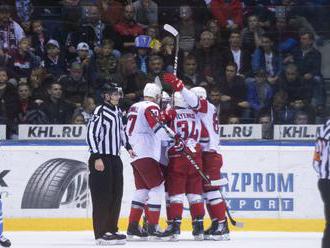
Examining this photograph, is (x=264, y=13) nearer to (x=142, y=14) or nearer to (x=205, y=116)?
(x=142, y=14)

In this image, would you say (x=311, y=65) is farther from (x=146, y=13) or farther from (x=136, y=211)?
(x=136, y=211)

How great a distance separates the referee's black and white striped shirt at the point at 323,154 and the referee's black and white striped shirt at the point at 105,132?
2.52 meters

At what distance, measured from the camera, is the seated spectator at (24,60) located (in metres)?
12.1

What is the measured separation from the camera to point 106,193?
9.34 meters

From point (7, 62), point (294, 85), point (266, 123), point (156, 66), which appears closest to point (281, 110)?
point (266, 123)

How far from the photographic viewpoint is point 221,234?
9.88 m

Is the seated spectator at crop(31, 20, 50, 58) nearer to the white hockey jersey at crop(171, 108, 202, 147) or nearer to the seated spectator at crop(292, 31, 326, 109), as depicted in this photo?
the seated spectator at crop(292, 31, 326, 109)

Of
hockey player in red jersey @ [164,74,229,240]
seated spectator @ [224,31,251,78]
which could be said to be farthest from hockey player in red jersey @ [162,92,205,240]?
seated spectator @ [224,31,251,78]

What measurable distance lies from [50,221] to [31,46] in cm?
217

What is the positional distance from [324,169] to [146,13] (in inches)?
223

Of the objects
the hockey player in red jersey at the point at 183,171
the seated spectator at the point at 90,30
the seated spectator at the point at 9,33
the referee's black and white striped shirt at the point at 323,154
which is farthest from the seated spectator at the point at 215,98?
the referee's black and white striped shirt at the point at 323,154

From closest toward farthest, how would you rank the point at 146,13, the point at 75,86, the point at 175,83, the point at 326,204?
1. the point at 326,204
2. the point at 175,83
3. the point at 75,86
4. the point at 146,13

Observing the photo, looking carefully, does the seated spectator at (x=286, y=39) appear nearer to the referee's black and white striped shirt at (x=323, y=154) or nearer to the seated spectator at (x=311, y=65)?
the seated spectator at (x=311, y=65)

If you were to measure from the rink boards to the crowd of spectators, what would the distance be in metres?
0.40
